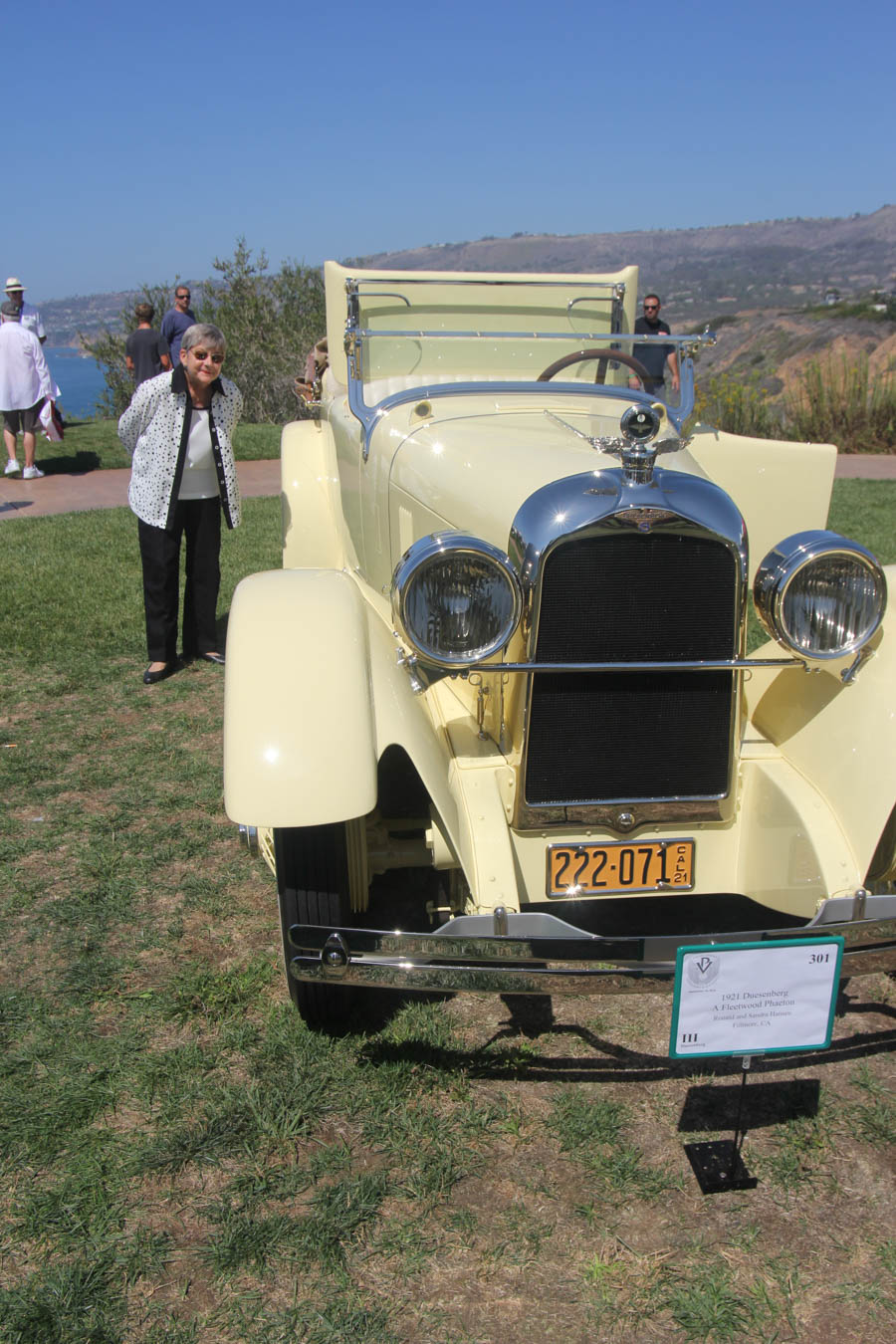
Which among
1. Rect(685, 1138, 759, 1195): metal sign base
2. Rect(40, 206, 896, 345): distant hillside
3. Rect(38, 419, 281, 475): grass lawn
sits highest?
Rect(40, 206, 896, 345): distant hillside

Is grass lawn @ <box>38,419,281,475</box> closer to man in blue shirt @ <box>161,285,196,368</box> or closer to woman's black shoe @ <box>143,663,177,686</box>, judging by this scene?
man in blue shirt @ <box>161,285,196,368</box>

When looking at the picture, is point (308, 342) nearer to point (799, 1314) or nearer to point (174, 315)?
point (174, 315)

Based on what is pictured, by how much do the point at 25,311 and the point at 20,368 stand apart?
102 centimetres

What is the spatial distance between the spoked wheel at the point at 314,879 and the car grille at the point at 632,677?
0.50 meters

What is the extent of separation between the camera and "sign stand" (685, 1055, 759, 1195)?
216 centimetres

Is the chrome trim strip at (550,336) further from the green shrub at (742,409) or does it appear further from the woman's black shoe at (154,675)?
the green shrub at (742,409)

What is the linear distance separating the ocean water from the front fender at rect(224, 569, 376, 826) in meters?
15.0

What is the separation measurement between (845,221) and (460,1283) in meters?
121

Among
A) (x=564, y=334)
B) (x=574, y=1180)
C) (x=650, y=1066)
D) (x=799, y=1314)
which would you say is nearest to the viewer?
(x=799, y=1314)

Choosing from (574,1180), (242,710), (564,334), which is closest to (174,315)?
(564,334)

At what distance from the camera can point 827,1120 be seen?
2367mm

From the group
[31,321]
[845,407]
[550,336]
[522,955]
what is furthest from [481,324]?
[845,407]

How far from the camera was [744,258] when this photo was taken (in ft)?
274

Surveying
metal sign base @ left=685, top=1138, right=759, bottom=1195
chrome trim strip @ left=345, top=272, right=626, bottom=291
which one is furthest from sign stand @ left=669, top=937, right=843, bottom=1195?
chrome trim strip @ left=345, top=272, right=626, bottom=291
